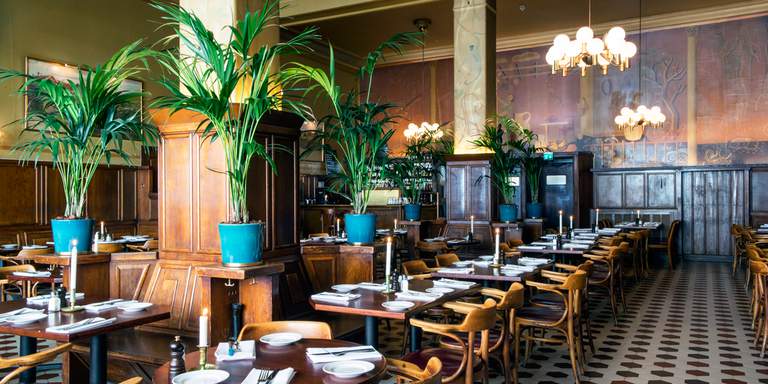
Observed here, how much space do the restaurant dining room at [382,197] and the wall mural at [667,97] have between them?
0.05 m

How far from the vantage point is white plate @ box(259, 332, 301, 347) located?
110 inches

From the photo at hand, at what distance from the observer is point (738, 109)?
12875 millimetres

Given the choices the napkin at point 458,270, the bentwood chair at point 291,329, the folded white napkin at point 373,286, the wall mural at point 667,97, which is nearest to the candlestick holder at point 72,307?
the bentwood chair at point 291,329

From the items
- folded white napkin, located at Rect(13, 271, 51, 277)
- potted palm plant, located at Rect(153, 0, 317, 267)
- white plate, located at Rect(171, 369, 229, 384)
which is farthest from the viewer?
folded white napkin, located at Rect(13, 271, 51, 277)

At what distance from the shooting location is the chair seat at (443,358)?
3.57m

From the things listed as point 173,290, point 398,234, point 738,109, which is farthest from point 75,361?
point 738,109

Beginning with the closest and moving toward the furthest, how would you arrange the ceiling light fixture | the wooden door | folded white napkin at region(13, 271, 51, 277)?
folded white napkin at region(13, 271, 51, 277)
the ceiling light fixture
the wooden door

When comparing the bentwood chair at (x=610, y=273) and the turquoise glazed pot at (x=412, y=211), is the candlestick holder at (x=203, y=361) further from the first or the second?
the turquoise glazed pot at (x=412, y=211)

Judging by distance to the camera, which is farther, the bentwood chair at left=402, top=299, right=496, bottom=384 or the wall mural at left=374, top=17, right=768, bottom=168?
the wall mural at left=374, top=17, right=768, bottom=168

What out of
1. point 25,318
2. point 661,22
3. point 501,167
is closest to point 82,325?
point 25,318

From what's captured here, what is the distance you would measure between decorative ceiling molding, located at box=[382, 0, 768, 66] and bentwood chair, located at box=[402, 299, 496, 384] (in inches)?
473

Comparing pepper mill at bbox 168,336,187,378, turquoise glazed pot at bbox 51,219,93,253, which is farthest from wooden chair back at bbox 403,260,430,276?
pepper mill at bbox 168,336,187,378

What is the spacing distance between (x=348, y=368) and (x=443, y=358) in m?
1.46

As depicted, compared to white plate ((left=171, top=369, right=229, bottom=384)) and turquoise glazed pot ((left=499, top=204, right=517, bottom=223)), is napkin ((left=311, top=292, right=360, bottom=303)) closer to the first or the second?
white plate ((left=171, top=369, right=229, bottom=384))
